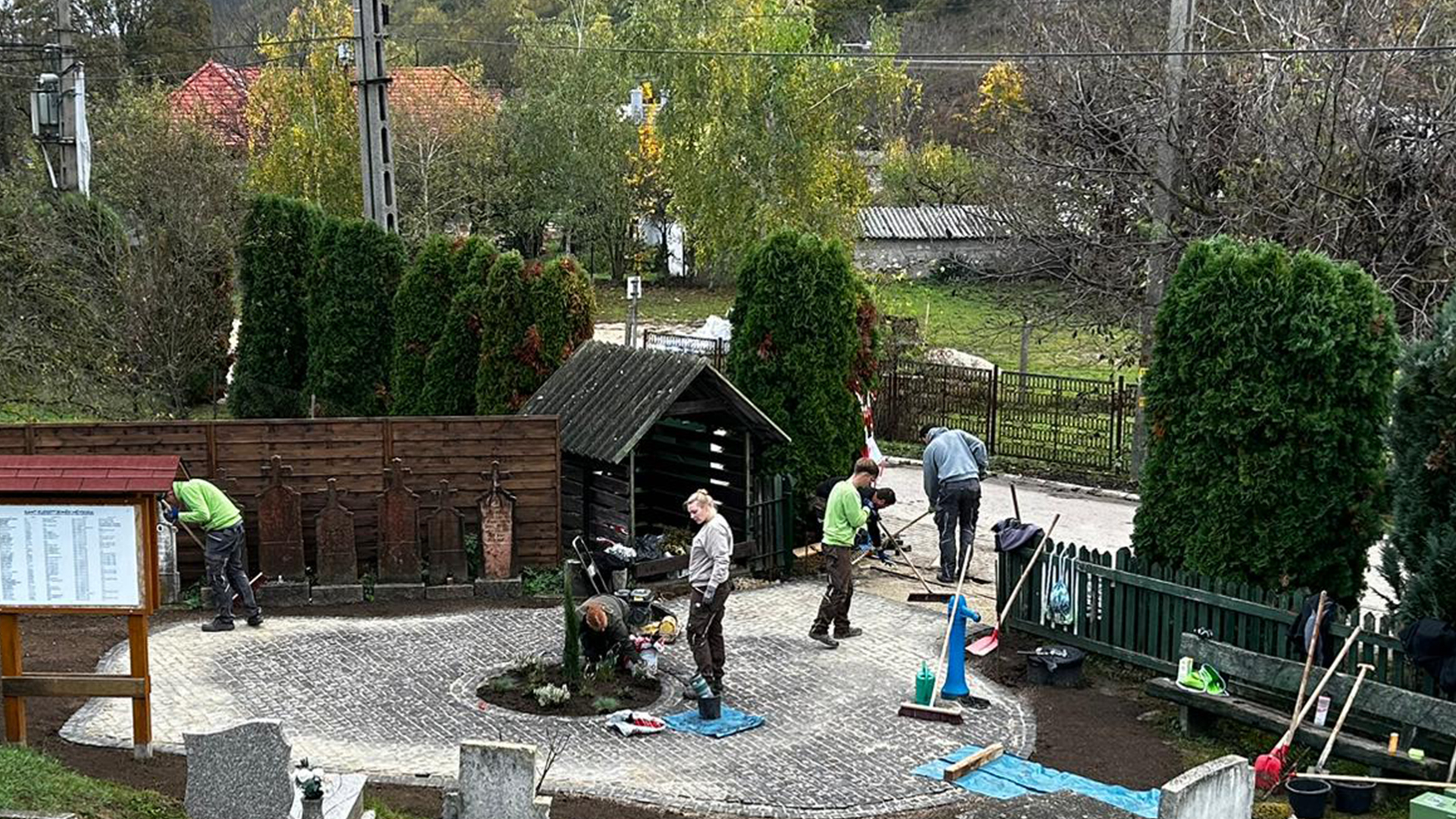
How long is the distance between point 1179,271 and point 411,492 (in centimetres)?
786

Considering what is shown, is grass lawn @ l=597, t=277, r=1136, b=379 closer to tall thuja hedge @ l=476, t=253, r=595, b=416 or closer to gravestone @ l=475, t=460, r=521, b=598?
tall thuja hedge @ l=476, t=253, r=595, b=416

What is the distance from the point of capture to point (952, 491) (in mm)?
16234

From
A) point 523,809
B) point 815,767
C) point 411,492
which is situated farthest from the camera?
point 411,492

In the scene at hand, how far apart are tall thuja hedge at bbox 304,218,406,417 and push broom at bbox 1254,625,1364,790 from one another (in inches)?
541

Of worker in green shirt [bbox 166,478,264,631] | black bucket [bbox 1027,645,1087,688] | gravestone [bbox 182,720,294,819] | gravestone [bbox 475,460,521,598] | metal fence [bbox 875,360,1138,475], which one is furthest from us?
metal fence [bbox 875,360,1138,475]

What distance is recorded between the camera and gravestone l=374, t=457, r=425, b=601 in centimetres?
1545

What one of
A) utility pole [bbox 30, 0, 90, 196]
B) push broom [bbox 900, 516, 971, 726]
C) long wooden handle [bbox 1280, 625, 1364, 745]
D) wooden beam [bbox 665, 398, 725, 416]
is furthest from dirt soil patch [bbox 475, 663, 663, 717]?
utility pole [bbox 30, 0, 90, 196]

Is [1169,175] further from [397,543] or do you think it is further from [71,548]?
[71,548]

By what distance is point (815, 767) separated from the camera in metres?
11.1

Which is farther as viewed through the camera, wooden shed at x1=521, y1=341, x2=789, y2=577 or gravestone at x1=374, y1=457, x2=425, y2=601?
wooden shed at x1=521, y1=341, x2=789, y2=577

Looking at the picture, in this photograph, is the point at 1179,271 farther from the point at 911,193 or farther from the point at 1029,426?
the point at 911,193

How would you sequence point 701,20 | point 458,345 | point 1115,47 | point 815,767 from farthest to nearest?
point 701,20
point 1115,47
point 458,345
point 815,767

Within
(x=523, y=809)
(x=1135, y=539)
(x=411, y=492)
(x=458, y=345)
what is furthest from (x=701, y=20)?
(x=523, y=809)

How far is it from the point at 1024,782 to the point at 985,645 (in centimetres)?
308
